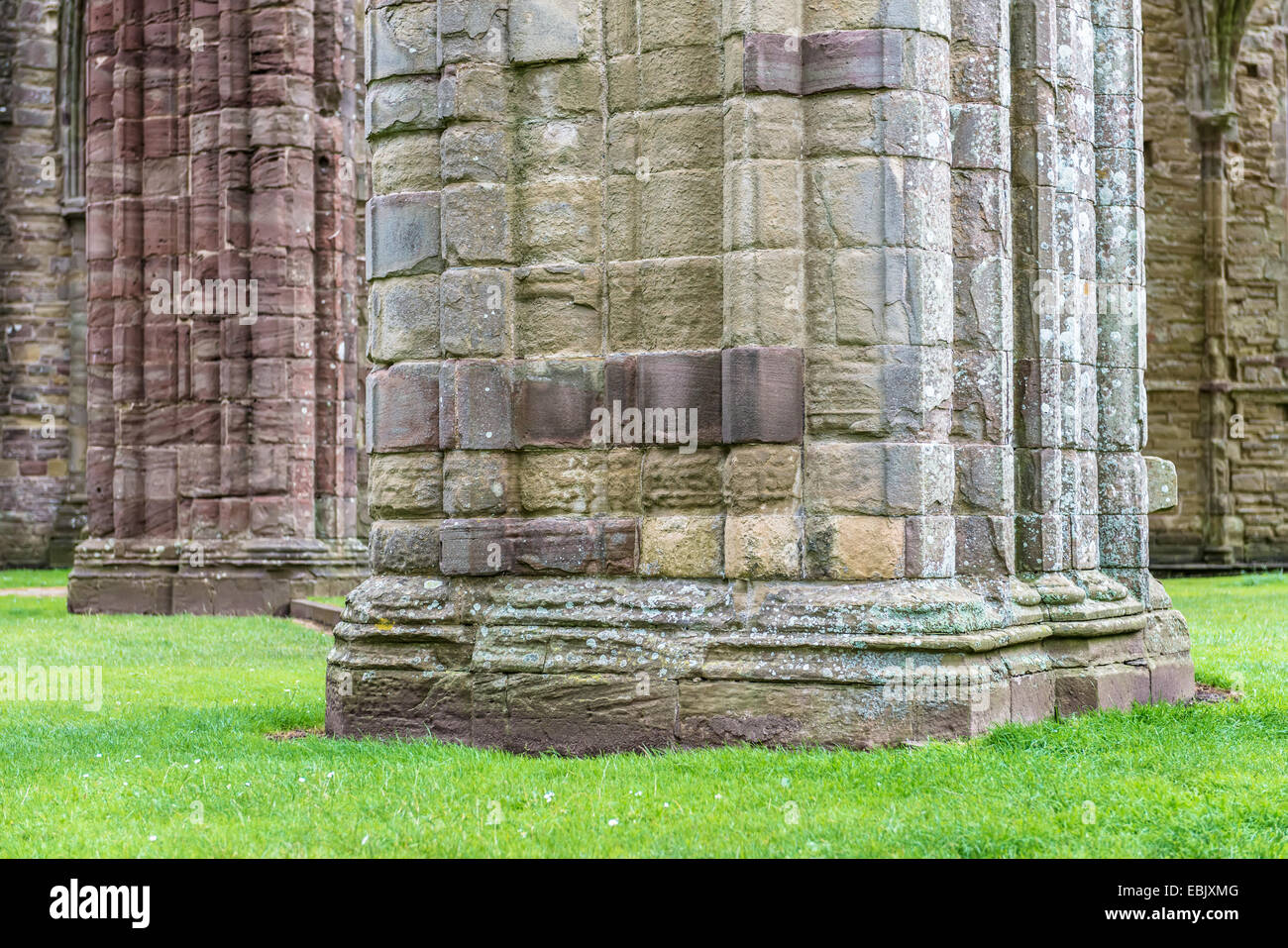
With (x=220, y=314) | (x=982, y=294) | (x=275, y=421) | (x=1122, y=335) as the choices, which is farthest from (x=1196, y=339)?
(x=982, y=294)

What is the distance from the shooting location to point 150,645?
1244 centimetres

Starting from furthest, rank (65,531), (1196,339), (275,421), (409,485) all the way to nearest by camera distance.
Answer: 1. (65,531)
2. (1196,339)
3. (275,421)
4. (409,485)

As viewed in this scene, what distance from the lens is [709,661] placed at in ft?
21.7

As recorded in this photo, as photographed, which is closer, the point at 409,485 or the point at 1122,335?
the point at 409,485

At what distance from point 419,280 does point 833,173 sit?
1.93 meters

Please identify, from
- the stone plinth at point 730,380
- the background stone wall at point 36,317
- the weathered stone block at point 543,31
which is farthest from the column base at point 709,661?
the background stone wall at point 36,317

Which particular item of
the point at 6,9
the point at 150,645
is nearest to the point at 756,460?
the point at 150,645

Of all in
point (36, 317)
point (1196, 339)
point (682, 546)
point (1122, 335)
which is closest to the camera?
point (682, 546)

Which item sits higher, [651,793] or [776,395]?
[776,395]

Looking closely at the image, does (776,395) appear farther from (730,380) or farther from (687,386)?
(687,386)

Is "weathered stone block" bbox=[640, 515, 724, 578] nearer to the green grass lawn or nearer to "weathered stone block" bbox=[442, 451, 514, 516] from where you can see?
"weathered stone block" bbox=[442, 451, 514, 516]

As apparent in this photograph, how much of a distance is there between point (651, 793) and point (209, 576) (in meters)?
11.4

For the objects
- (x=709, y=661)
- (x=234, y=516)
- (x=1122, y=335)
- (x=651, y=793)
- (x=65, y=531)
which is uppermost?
(x=1122, y=335)

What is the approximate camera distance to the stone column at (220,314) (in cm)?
1639
